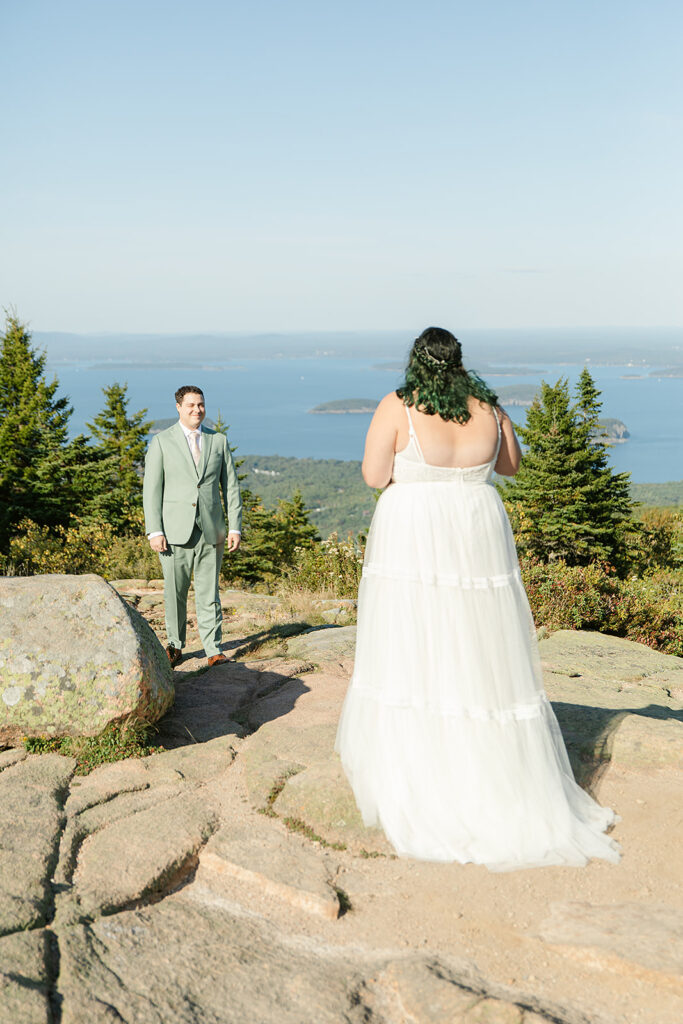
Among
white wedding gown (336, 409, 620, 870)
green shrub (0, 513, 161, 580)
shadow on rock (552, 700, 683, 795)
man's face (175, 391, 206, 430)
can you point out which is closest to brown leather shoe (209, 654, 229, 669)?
man's face (175, 391, 206, 430)

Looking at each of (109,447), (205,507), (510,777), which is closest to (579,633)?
(205,507)

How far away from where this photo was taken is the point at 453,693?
3740 mm

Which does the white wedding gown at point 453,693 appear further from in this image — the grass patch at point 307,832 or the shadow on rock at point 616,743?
the shadow on rock at point 616,743

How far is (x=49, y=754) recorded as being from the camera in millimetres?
4551

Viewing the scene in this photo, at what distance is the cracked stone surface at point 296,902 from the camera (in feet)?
8.38

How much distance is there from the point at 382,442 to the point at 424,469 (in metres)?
0.26

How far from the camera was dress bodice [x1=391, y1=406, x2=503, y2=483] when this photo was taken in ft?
12.4

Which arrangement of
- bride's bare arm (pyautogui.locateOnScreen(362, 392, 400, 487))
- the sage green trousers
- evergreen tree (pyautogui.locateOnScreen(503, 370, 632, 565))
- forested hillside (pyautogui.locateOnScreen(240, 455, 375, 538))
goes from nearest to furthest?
bride's bare arm (pyautogui.locateOnScreen(362, 392, 400, 487)) → the sage green trousers → evergreen tree (pyautogui.locateOnScreen(503, 370, 632, 565)) → forested hillside (pyautogui.locateOnScreen(240, 455, 375, 538))

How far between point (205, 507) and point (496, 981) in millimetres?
4622

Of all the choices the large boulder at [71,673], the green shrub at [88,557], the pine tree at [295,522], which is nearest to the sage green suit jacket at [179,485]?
the large boulder at [71,673]

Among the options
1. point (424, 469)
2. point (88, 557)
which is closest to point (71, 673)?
point (424, 469)

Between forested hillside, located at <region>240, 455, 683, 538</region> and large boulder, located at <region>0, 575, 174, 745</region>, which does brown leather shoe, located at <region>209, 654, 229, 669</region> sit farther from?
forested hillside, located at <region>240, 455, 683, 538</region>

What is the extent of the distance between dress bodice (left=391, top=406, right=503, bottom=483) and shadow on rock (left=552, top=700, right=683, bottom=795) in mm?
1814

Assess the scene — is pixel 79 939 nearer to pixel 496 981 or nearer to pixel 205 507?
pixel 496 981
